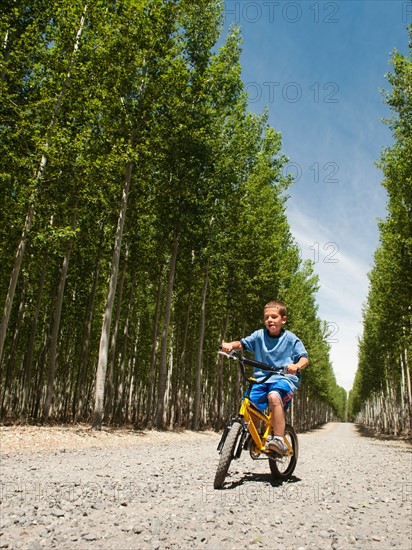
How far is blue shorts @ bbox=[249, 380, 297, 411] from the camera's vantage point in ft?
14.8

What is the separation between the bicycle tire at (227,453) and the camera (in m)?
4.13

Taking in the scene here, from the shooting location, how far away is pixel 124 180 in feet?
51.4

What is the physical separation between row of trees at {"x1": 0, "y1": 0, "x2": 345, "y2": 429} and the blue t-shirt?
8.22 m

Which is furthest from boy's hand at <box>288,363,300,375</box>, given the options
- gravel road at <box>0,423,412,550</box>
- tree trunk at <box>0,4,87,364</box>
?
tree trunk at <box>0,4,87,364</box>

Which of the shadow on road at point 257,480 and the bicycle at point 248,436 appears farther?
the shadow on road at point 257,480

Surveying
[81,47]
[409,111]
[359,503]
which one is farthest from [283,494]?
[409,111]

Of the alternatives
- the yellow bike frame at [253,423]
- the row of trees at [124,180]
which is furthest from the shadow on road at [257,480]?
the row of trees at [124,180]

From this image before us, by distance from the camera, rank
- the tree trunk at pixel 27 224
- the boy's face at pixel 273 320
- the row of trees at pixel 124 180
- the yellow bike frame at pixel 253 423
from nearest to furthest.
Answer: the yellow bike frame at pixel 253 423, the boy's face at pixel 273 320, the tree trunk at pixel 27 224, the row of trees at pixel 124 180

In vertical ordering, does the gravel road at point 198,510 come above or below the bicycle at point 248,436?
below

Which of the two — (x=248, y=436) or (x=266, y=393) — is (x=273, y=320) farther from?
(x=248, y=436)

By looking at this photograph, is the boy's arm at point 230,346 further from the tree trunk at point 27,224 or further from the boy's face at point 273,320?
the tree trunk at point 27,224

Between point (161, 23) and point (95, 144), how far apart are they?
5612 mm

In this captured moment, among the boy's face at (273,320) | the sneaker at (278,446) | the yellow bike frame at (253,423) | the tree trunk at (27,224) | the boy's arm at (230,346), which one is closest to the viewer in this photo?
the sneaker at (278,446)

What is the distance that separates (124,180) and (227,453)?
13361 mm
